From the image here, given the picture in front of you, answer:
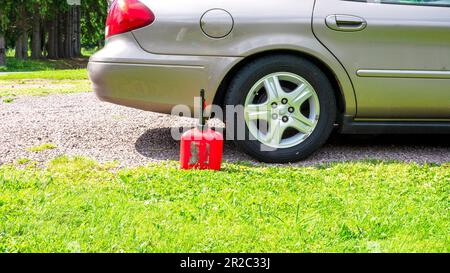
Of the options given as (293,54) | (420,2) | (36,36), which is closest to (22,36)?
(36,36)

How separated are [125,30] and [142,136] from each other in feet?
4.45

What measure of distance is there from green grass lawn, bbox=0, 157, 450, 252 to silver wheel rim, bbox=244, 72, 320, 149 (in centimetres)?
29

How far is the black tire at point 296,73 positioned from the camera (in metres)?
4.29

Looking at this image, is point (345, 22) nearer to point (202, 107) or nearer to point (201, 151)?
point (202, 107)

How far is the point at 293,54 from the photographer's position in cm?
437

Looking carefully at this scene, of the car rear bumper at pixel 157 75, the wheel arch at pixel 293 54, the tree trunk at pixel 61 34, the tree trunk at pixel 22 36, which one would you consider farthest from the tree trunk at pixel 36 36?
the wheel arch at pixel 293 54

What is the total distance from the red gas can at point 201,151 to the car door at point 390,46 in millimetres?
1144

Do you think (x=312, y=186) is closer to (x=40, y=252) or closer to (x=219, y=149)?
(x=219, y=149)

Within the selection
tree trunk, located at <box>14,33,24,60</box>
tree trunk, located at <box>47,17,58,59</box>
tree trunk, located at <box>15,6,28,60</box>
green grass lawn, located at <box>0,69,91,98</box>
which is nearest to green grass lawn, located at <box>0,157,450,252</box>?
green grass lawn, located at <box>0,69,91,98</box>

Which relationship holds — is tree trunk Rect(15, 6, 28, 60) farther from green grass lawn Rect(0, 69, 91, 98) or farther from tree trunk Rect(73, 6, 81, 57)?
green grass lawn Rect(0, 69, 91, 98)

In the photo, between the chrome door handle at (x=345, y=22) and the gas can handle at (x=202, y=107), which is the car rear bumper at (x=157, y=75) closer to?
the gas can handle at (x=202, y=107)

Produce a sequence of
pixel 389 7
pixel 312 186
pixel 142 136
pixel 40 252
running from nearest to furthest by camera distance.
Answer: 1. pixel 40 252
2. pixel 312 186
3. pixel 389 7
4. pixel 142 136

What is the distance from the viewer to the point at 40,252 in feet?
8.44
